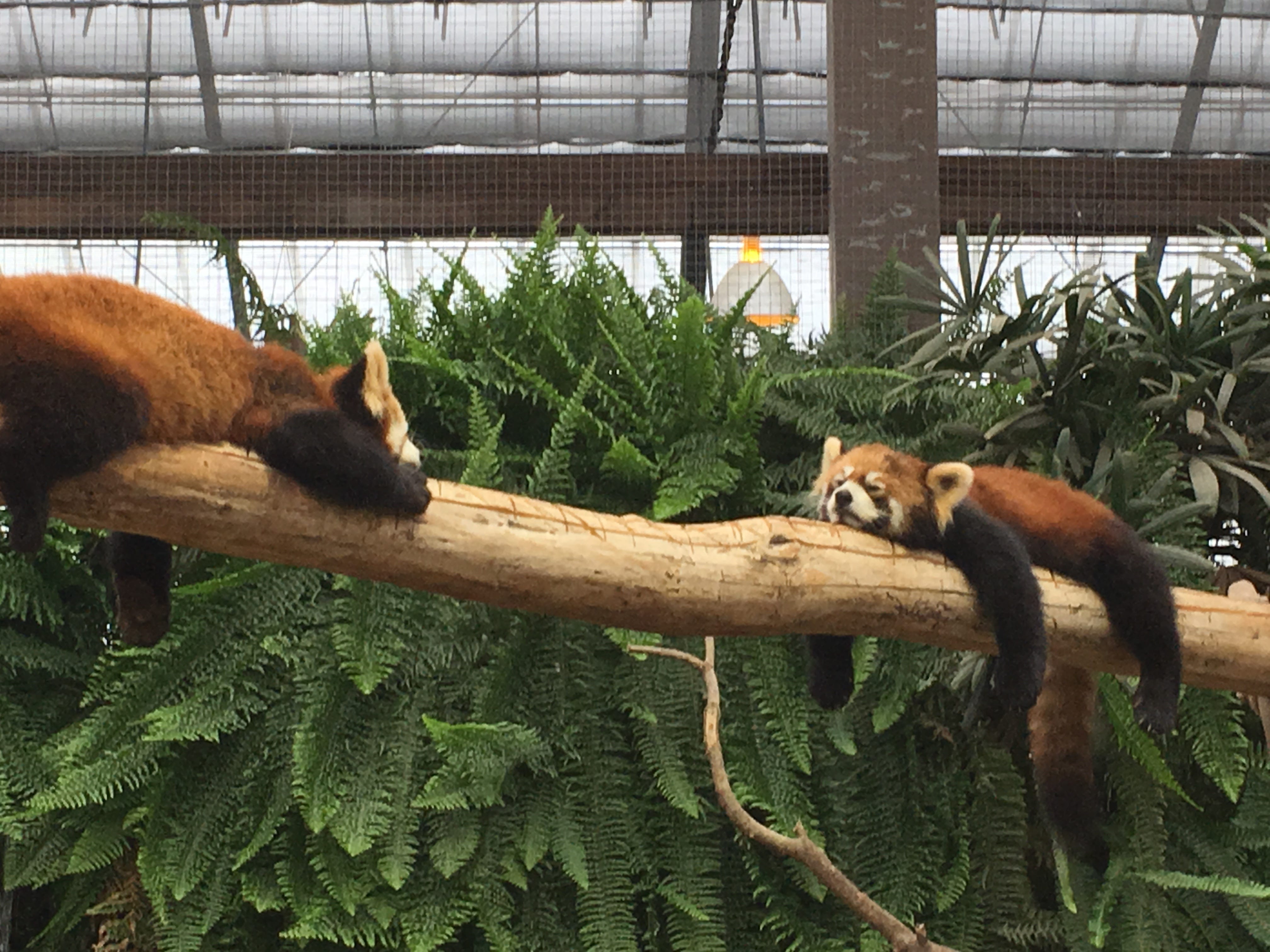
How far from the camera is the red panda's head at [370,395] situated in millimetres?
2113

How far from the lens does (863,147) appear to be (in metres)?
4.12

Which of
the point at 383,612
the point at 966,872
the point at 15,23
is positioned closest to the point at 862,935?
the point at 966,872

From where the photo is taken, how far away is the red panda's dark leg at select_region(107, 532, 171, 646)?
232 cm

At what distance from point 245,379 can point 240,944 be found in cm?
187

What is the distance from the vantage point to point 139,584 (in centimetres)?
234

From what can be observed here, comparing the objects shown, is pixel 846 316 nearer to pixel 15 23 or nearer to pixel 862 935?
pixel 862 935

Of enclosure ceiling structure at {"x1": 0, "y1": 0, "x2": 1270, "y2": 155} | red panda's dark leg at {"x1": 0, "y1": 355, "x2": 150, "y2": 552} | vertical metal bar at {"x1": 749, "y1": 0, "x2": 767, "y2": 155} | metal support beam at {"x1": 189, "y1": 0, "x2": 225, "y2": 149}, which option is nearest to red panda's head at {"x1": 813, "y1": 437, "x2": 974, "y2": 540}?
red panda's dark leg at {"x1": 0, "y1": 355, "x2": 150, "y2": 552}

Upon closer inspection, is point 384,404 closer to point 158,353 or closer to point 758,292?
point 158,353

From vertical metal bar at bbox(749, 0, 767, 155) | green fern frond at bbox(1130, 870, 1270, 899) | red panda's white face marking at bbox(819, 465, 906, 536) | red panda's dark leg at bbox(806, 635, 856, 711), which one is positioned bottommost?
green fern frond at bbox(1130, 870, 1270, 899)

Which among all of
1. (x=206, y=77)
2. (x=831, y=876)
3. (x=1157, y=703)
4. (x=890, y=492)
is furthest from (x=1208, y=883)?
(x=206, y=77)

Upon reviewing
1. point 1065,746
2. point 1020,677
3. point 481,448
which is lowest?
point 1065,746

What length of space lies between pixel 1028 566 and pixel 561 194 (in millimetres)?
2481

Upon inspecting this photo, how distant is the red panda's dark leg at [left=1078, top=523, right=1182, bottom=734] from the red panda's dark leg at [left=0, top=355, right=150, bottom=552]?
72.0 inches

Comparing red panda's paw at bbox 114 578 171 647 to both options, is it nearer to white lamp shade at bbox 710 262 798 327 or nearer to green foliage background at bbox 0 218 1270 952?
green foliage background at bbox 0 218 1270 952
